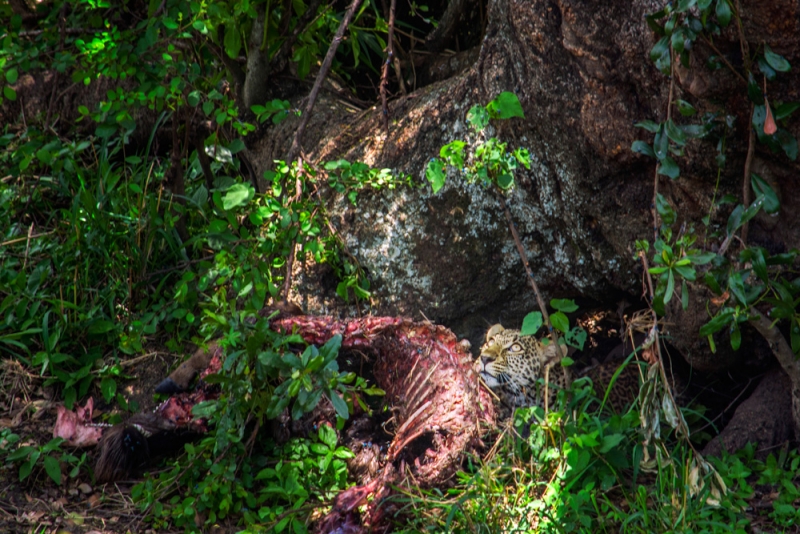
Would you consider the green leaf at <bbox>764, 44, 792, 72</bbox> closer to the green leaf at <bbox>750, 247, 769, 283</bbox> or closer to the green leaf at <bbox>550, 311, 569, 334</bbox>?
the green leaf at <bbox>750, 247, 769, 283</bbox>

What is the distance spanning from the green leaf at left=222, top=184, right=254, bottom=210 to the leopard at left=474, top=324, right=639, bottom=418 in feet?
4.44

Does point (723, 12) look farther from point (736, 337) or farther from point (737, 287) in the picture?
point (736, 337)

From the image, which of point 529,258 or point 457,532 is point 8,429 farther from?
point 529,258

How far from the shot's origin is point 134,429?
3449 millimetres

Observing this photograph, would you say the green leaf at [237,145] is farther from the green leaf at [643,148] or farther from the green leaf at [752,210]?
the green leaf at [752,210]

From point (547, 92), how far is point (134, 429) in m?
2.45

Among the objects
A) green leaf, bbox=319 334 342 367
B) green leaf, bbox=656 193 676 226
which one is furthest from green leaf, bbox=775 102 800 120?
green leaf, bbox=319 334 342 367

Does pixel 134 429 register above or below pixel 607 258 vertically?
below

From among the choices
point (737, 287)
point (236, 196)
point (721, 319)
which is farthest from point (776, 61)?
point (236, 196)

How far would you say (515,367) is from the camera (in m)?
3.69

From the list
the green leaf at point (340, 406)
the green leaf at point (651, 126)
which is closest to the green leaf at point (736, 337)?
the green leaf at point (651, 126)

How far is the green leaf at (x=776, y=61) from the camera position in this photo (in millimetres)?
2587

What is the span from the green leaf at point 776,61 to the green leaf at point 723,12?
0.23 m

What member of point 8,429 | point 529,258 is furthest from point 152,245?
point 529,258
